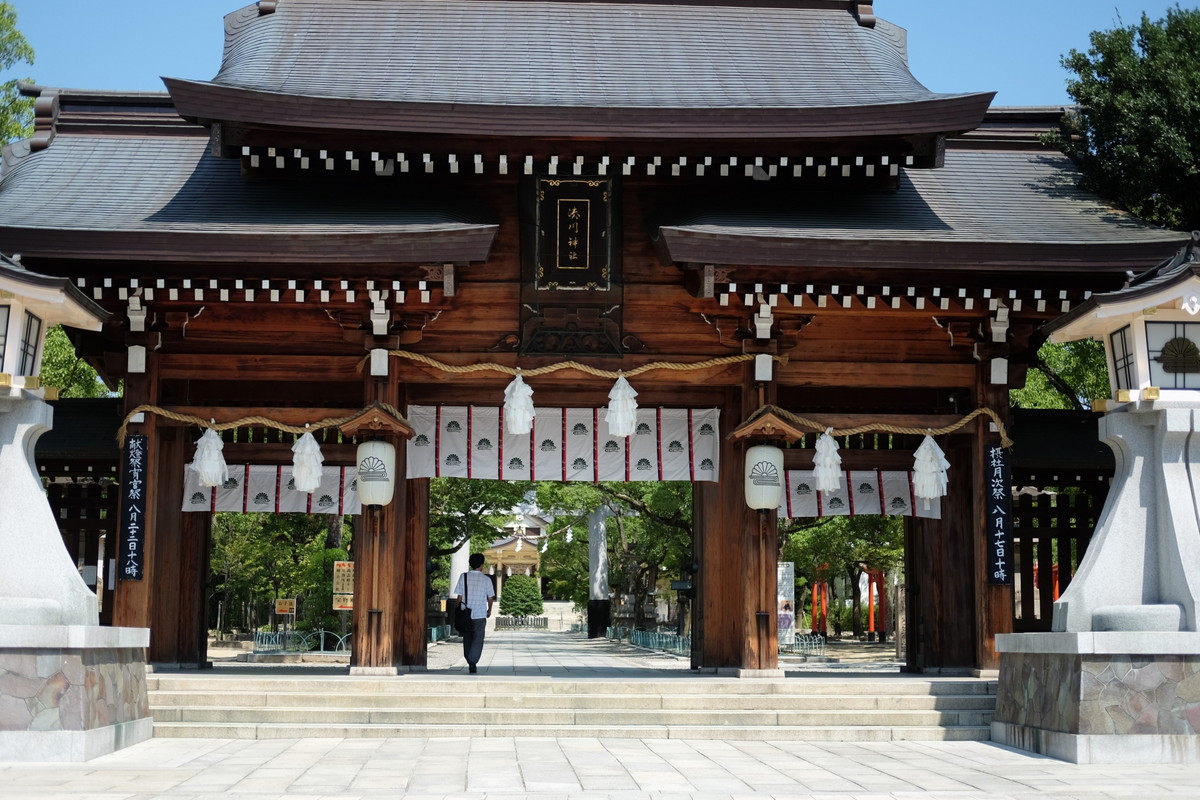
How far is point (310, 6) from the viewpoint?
16609mm

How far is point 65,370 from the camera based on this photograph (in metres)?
21.2

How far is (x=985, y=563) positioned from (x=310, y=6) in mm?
11409

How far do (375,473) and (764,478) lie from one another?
3.99m

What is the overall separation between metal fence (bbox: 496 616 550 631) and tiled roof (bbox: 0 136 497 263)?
126ft

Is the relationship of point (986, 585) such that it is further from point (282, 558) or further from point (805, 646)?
point (282, 558)

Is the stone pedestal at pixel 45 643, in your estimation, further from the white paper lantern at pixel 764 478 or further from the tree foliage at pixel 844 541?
the tree foliage at pixel 844 541

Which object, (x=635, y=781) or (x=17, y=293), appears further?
(x=17, y=293)

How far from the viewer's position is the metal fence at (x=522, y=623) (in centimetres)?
5116

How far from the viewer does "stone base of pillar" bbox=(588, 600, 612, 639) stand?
37.0m

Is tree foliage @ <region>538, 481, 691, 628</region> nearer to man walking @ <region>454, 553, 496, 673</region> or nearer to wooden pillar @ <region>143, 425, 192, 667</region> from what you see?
man walking @ <region>454, 553, 496, 673</region>

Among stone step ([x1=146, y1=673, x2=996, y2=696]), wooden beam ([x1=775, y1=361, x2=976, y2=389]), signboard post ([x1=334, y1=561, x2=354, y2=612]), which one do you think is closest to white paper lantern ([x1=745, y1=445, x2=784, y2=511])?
wooden beam ([x1=775, y1=361, x2=976, y2=389])

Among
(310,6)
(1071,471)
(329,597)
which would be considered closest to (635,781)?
(1071,471)

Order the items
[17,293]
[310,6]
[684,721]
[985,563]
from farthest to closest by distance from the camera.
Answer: [310,6] → [985,563] → [684,721] → [17,293]

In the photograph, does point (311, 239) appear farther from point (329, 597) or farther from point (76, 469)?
point (329, 597)
